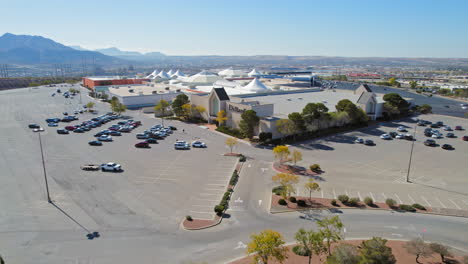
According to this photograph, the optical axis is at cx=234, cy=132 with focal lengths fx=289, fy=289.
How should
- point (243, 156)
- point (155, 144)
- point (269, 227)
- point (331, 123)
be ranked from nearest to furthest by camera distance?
point (269, 227)
point (243, 156)
point (155, 144)
point (331, 123)

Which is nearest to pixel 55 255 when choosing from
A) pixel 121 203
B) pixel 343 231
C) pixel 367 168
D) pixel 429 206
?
pixel 121 203

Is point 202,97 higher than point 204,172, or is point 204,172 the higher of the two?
point 202,97

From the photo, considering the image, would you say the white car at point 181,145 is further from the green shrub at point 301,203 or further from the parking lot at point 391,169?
the green shrub at point 301,203

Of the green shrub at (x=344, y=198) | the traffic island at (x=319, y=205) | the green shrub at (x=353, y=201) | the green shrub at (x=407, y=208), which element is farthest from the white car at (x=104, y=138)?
the green shrub at (x=407, y=208)

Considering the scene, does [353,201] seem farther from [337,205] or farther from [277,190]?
[277,190]

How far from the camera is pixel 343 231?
84.9 feet

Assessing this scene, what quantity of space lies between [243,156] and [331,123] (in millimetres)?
27790

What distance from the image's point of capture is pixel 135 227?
84.0ft

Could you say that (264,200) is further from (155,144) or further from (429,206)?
(155,144)

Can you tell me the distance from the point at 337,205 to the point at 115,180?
1034 inches

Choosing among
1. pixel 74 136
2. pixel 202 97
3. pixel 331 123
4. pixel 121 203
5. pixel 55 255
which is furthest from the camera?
pixel 202 97

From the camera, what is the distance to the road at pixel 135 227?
22156mm

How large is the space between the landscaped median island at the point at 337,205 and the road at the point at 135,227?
3.22 ft

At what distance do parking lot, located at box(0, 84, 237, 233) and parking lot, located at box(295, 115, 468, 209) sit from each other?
13.2 m
